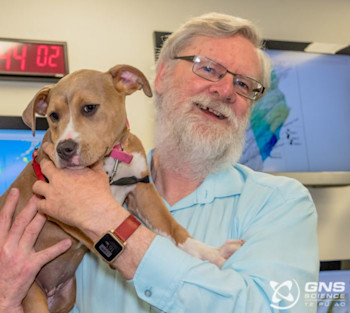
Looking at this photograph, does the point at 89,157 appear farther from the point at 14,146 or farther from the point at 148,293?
the point at 14,146

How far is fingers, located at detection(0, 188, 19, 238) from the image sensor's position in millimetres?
1480

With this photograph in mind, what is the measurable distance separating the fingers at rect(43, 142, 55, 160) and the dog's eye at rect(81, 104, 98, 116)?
5.9 inches

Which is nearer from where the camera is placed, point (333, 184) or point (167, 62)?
point (167, 62)

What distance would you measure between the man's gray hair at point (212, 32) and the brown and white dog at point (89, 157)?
1.01 feet

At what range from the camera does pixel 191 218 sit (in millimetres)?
1604

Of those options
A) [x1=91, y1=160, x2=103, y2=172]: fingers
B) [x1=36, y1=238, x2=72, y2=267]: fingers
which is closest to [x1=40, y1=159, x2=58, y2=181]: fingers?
[x1=91, y1=160, x2=103, y2=172]: fingers

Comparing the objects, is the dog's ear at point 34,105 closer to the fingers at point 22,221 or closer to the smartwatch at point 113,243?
the fingers at point 22,221

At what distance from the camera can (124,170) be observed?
1535mm

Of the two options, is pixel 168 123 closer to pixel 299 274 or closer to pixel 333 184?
pixel 299 274

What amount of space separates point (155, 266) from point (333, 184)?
1914 millimetres

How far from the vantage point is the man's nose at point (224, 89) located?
Result: 1.66m

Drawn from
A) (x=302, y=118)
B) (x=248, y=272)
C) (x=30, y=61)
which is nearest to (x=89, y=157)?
(x=248, y=272)

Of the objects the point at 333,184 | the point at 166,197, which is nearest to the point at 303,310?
the point at 166,197

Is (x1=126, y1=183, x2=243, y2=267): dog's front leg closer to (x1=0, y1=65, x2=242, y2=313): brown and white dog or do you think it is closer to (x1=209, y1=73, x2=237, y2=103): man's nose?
(x1=0, y1=65, x2=242, y2=313): brown and white dog
